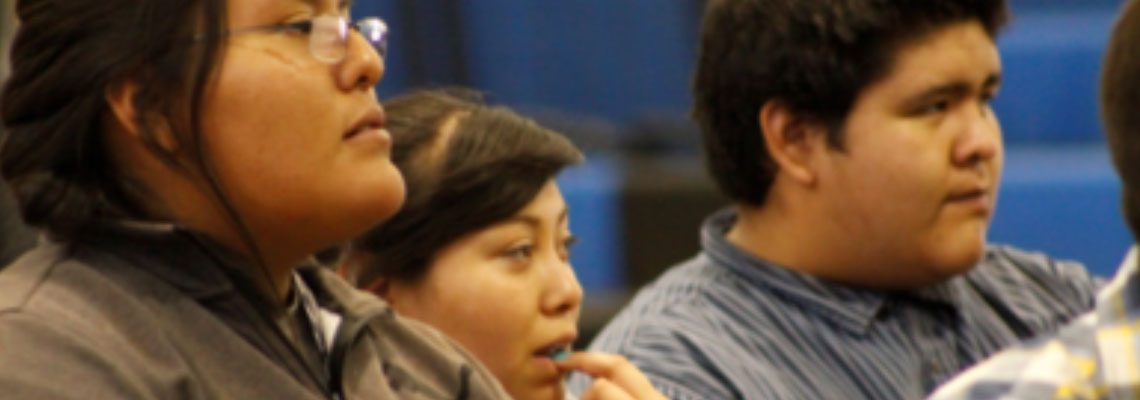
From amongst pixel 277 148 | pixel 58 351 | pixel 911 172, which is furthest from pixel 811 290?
pixel 58 351

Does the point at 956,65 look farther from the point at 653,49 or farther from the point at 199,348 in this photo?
the point at 653,49

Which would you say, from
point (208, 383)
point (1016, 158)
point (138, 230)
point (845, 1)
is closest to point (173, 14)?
point (138, 230)

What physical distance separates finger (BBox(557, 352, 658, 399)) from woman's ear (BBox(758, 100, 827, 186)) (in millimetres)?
590

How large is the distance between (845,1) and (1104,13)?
3.00 meters

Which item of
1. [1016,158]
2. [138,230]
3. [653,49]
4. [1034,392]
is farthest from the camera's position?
[653,49]

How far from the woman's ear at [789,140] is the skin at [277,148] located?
97cm

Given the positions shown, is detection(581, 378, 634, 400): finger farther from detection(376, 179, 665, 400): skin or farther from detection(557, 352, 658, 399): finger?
detection(376, 179, 665, 400): skin

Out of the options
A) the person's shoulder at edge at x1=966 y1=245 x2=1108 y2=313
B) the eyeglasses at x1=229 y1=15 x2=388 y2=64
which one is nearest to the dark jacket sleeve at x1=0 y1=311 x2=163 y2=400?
the eyeglasses at x1=229 y1=15 x2=388 y2=64

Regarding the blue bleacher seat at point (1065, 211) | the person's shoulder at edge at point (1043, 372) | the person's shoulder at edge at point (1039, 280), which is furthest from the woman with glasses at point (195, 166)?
the blue bleacher seat at point (1065, 211)

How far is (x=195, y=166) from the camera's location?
1.56m

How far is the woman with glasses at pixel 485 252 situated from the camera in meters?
2.09

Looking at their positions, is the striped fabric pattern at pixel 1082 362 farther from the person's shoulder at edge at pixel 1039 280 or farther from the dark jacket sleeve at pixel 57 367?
the person's shoulder at edge at pixel 1039 280

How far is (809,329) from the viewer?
7.94 ft

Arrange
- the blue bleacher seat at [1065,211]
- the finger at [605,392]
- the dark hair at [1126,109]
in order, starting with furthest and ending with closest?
the blue bleacher seat at [1065,211] → the finger at [605,392] → the dark hair at [1126,109]
